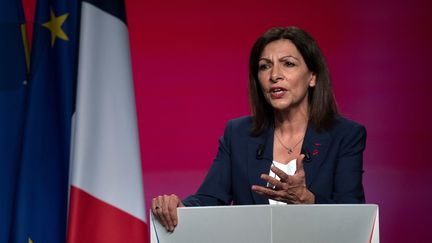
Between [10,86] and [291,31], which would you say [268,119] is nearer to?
[291,31]

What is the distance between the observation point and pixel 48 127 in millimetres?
1731

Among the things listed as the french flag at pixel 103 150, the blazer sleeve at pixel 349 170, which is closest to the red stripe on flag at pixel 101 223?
the french flag at pixel 103 150

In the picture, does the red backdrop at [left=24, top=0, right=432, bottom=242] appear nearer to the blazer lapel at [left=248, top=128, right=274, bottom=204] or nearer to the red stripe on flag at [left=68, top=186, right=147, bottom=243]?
the blazer lapel at [left=248, top=128, right=274, bottom=204]

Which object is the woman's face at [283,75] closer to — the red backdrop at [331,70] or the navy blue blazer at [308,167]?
the navy blue blazer at [308,167]

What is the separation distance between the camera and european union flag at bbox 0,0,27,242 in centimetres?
172

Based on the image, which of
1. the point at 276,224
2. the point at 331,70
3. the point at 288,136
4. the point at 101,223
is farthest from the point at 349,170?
the point at 331,70

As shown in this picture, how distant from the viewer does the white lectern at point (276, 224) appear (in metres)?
1.64

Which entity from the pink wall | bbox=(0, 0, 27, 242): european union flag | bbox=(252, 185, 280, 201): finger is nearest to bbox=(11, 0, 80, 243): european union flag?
bbox=(0, 0, 27, 242): european union flag

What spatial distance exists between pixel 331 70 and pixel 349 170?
1.20 metres

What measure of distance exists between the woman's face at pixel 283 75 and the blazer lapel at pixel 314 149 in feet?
0.39

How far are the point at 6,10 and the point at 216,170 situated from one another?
86 cm

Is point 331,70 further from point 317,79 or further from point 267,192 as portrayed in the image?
point 267,192

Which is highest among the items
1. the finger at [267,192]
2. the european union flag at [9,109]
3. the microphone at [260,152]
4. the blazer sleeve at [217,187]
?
the european union flag at [9,109]

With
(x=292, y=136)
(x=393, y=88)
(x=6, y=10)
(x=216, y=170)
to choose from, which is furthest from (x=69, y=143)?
(x=393, y=88)
